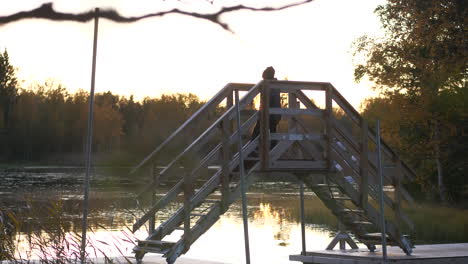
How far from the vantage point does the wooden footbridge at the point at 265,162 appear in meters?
11.9

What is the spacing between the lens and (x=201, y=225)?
12062mm

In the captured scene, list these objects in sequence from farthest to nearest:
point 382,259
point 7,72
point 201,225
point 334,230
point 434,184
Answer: point 7,72
point 434,184
point 334,230
point 382,259
point 201,225

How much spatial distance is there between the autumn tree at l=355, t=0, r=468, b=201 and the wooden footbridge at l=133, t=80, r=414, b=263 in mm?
9580

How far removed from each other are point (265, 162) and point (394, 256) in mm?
2370

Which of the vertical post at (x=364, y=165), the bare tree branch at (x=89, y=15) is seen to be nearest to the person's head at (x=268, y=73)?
the vertical post at (x=364, y=165)

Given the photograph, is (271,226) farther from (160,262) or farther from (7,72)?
(7,72)

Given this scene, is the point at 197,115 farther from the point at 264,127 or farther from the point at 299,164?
the point at 299,164

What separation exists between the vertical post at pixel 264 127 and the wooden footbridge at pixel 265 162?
0.01 metres

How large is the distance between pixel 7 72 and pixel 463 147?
50.9 meters

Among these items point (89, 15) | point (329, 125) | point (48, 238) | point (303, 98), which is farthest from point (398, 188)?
point (89, 15)

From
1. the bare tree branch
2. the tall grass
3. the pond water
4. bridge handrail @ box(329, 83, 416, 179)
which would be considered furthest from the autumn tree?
the bare tree branch

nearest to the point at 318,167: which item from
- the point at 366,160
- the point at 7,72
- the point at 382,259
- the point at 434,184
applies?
the point at 366,160

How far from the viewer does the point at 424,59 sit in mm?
26812

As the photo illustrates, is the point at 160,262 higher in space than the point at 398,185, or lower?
lower
